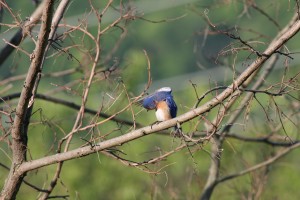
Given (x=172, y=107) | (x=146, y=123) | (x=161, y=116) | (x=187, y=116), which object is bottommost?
(x=187, y=116)

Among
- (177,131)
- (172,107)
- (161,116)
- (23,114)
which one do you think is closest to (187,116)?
(177,131)

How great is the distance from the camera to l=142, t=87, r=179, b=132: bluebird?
5.45 meters

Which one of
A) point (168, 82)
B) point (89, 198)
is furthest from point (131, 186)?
point (168, 82)

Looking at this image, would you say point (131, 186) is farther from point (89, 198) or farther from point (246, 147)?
point (246, 147)

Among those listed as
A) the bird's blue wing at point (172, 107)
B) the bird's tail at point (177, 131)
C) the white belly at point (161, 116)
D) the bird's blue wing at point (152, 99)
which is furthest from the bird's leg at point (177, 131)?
the bird's blue wing at point (152, 99)

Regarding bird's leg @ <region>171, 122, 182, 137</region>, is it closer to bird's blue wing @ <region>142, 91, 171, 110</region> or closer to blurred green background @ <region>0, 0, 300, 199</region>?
blurred green background @ <region>0, 0, 300, 199</region>

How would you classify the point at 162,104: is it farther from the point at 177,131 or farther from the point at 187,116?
the point at 187,116

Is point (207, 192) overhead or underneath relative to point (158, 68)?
underneath

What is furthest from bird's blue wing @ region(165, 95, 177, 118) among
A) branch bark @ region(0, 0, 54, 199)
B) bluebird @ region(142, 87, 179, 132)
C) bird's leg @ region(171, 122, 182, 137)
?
branch bark @ region(0, 0, 54, 199)

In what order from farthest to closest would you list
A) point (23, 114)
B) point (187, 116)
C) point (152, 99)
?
1. point (152, 99)
2. point (23, 114)
3. point (187, 116)

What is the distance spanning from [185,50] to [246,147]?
2553 centimetres

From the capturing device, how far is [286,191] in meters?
12.1

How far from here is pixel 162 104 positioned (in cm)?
556

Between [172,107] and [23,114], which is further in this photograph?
[172,107]
